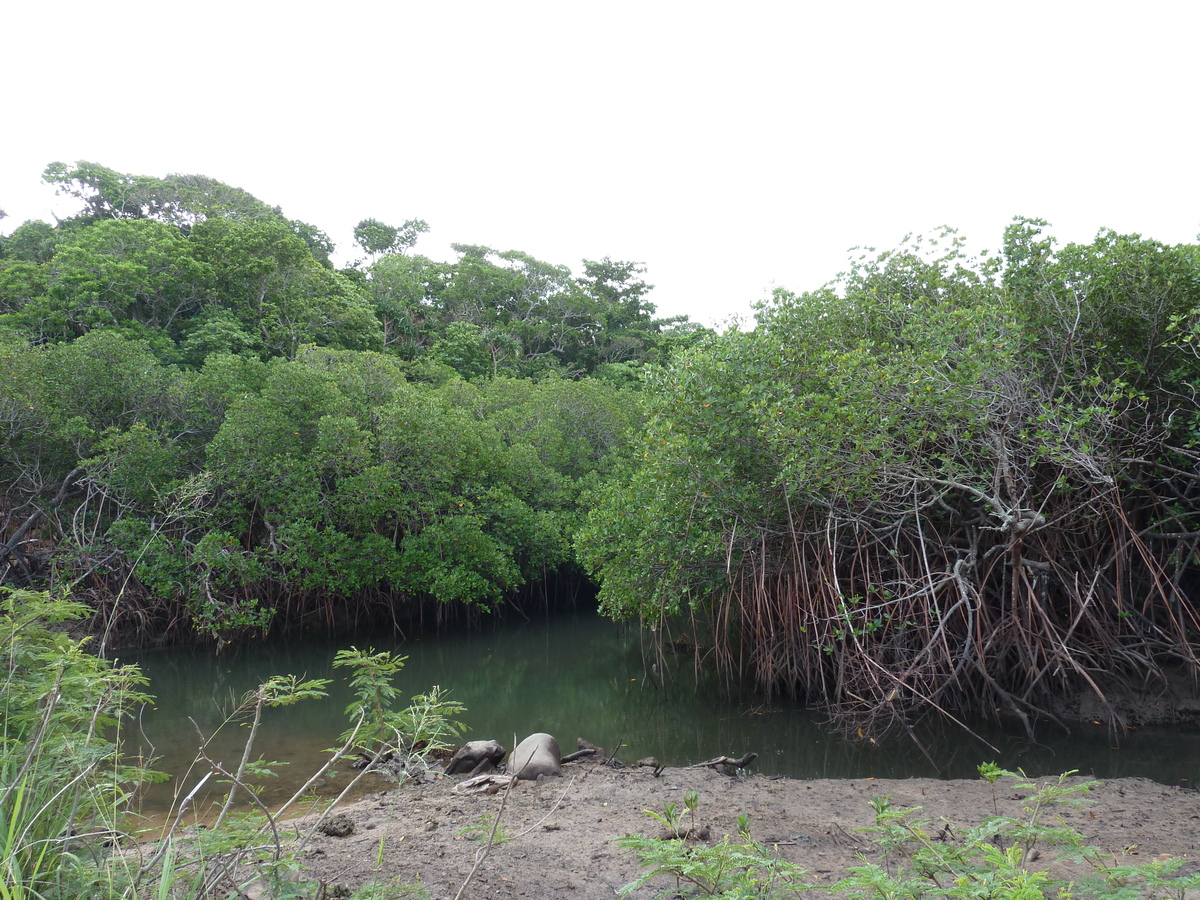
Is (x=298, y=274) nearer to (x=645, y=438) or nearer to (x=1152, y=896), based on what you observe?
(x=645, y=438)

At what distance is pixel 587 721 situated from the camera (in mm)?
8664

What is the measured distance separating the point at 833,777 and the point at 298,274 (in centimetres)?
1845

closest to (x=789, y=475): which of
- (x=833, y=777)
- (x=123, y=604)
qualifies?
(x=833, y=777)

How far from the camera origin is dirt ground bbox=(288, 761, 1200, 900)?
3797 millimetres

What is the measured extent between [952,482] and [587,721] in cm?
470

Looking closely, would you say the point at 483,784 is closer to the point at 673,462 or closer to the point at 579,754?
the point at 579,754

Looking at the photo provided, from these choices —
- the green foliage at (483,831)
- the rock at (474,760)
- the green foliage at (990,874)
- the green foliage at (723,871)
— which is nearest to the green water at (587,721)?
the rock at (474,760)

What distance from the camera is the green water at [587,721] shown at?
6445mm

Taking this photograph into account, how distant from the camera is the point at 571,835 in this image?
445 centimetres

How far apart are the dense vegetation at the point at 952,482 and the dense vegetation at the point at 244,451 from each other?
6.40m

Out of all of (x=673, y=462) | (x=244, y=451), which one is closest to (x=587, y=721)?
(x=673, y=462)

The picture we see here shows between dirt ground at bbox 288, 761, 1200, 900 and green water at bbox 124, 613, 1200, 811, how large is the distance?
78cm

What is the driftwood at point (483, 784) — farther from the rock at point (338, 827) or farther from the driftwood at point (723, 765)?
the driftwood at point (723, 765)

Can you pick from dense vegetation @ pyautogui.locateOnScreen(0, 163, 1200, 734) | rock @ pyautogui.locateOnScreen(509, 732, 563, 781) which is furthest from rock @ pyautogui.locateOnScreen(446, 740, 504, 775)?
dense vegetation @ pyautogui.locateOnScreen(0, 163, 1200, 734)
